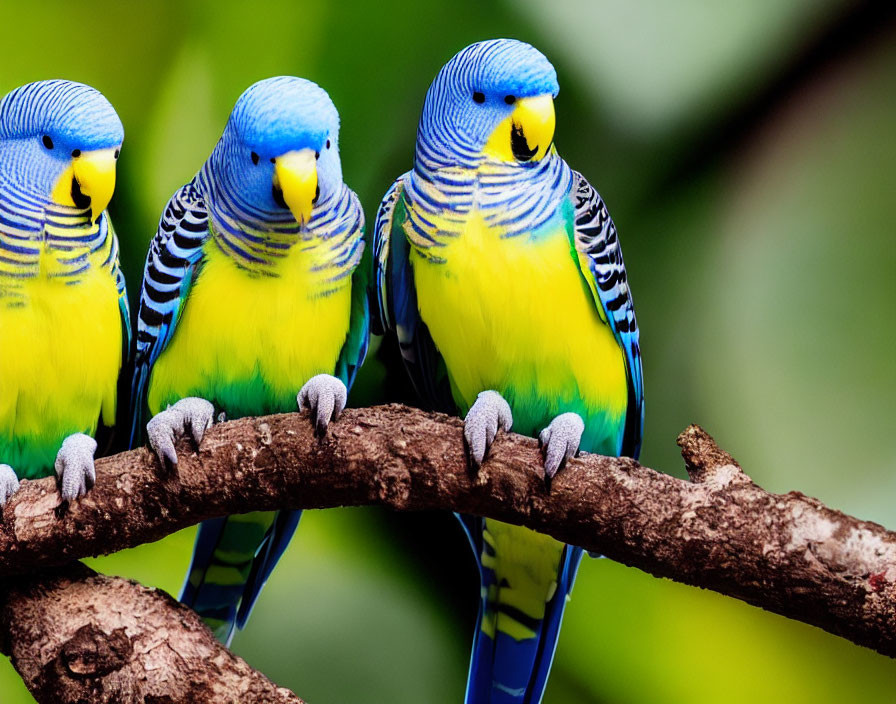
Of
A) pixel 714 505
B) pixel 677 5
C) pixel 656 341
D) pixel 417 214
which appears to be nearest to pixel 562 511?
Result: pixel 714 505

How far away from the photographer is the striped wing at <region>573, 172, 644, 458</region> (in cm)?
173

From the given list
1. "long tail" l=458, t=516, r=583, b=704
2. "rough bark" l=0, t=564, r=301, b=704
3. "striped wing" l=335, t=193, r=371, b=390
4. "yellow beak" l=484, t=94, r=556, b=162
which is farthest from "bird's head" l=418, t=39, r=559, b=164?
"rough bark" l=0, t=564, r=301, b=704

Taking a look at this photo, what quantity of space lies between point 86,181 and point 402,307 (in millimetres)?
623

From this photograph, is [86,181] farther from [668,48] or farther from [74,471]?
[668,48]

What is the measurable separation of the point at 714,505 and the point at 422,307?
65cm

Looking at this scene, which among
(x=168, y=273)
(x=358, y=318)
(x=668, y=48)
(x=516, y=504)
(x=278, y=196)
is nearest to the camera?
(x=516, y=504)

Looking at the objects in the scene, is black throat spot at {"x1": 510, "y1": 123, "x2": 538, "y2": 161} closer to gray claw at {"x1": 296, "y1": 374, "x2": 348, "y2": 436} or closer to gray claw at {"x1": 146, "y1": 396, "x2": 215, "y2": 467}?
gray claw at {"x1": 296, "y1": 374, "x2": 348, "y2": 436}

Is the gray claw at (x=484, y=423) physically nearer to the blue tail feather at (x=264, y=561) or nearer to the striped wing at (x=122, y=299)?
the blue tail feather at (x=264, y=561)

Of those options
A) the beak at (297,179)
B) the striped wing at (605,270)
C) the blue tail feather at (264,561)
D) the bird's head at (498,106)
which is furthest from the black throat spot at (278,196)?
the blue tail feather at (264,561)

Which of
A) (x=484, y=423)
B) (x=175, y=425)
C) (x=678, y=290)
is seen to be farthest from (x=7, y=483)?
(x=678, y=290)

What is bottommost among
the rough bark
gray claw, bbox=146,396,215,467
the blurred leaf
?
the rough bark

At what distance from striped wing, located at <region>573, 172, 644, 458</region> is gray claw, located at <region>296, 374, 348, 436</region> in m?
0.51

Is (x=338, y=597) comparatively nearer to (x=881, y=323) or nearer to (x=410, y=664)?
(x=410, y=664)

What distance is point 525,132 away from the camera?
166 cm
